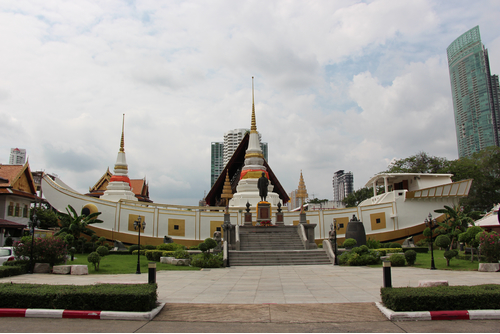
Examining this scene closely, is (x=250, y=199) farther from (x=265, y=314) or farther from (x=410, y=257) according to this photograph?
(x=265, y=314)

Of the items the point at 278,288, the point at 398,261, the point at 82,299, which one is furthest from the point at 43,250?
the point at 398,261

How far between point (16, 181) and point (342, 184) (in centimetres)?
16665

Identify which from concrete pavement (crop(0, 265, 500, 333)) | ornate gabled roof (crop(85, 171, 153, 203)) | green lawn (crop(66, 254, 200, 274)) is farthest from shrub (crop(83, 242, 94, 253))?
ornate gabled roof (crop(85, 171, 153, 203))

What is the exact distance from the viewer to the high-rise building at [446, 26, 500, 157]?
116 metres

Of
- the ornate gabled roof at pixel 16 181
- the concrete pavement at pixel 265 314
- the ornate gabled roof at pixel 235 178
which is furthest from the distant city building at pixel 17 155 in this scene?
the concrete pavement at pixel 265 314

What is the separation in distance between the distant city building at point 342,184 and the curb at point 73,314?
163 meters

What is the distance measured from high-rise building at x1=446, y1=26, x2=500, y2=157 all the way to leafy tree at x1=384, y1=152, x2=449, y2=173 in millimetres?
74212

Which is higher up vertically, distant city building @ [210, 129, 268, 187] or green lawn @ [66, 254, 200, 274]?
distant city building @ [210, 129, 268, 187]

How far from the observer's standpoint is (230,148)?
16438 centimetres

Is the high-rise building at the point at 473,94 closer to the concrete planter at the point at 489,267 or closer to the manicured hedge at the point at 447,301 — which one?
the concrete planter at the point at 489,267

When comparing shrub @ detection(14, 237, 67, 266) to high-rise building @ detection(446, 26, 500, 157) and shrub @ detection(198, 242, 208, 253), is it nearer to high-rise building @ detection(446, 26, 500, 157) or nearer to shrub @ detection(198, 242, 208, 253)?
shrub @ detection(198, 242, 208, 253)

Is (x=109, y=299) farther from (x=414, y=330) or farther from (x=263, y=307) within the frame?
(x=414, y=330)

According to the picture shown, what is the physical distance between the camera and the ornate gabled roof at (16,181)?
91.3 feet

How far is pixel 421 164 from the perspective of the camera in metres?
50.5
